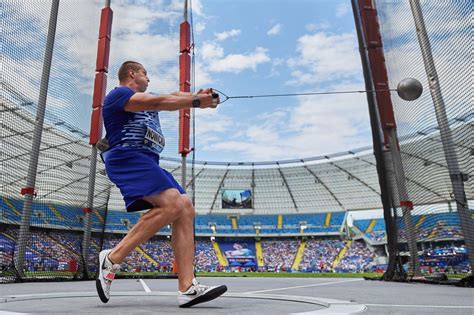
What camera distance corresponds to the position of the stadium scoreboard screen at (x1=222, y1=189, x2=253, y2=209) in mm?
39969

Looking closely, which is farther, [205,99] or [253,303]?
[253,303]

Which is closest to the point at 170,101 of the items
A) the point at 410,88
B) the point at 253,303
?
the point at 253,303

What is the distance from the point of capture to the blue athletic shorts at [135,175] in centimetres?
229

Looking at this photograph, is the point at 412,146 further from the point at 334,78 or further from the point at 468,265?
the point at 334,78

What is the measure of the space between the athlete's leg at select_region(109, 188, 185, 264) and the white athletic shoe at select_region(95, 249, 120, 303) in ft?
0.11

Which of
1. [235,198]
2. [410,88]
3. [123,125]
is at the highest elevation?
[235,198]

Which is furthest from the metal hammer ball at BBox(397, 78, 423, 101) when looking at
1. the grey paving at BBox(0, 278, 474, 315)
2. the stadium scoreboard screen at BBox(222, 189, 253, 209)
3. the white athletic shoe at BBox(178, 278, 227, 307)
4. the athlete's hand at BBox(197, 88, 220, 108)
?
the stadium scoreboard screen at BBox(222, 189, 253, 209)

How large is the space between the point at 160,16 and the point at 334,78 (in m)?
36.6

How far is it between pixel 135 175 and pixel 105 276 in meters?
0.60

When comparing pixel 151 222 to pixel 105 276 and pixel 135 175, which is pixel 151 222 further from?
pixel 105 276

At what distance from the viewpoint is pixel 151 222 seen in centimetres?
230

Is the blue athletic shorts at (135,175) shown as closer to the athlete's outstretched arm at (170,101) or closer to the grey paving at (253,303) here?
the athlete's outstretched arm at (170,101)

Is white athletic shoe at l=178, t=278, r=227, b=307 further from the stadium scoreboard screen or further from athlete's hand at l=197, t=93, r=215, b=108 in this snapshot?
the stadium scoreboard screen

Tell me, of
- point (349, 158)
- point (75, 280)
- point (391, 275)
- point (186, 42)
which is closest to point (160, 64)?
point (186, 42)
